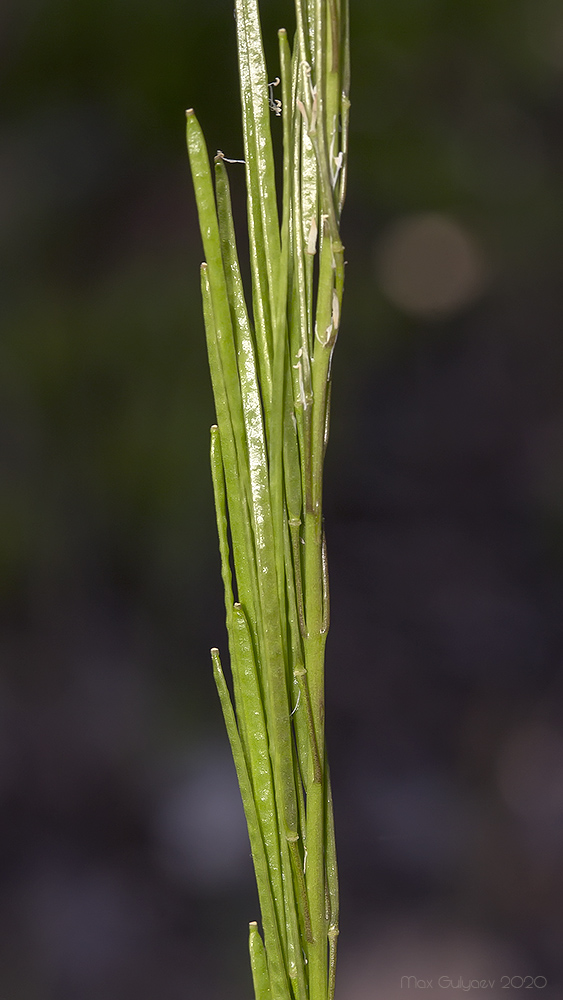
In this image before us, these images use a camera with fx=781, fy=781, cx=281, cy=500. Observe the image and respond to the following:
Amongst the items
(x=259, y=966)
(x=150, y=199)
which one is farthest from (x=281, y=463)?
(x=150, y=199)

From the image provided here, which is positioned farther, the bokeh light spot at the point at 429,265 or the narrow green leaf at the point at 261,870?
the bokeh light spot at the point at 429,265

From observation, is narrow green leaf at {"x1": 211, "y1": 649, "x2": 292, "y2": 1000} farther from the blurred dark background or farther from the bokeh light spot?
the bokeh light spot

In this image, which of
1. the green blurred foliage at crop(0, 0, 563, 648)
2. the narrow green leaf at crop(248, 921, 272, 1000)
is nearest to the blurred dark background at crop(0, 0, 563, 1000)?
the green blurred foliage at crop(0, 0, 563, 648)

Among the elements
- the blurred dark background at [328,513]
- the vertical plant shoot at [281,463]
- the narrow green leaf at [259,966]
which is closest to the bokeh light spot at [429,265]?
the blurred dark background at [328,513]

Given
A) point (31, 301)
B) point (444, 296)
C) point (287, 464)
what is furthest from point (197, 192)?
point (444, 296)

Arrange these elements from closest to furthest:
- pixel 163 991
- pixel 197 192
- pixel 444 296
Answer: pixel 197 192, pixel 163 991, pixel 444 296

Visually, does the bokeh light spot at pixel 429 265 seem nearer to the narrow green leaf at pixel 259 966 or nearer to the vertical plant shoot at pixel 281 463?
the vertical plant shoot at pixel 281 463

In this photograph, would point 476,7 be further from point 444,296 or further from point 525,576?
point 525,576
